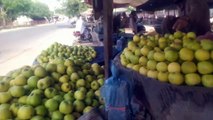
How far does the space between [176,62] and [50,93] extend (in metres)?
1.22

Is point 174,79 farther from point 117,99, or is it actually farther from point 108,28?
point 108,28

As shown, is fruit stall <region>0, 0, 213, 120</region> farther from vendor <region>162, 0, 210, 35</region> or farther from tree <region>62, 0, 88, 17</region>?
tree <region>62, 0, 88, 17</region>

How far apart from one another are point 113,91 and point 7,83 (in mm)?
1380

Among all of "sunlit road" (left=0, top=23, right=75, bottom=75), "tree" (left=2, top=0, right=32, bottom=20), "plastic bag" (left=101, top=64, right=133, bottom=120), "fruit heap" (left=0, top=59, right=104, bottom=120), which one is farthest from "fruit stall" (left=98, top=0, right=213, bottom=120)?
"tree" (left=2, top=0, right=32, bottom=20)

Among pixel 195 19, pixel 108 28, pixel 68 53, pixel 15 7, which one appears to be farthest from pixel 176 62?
pixel 15 7

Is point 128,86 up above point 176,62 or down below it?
below

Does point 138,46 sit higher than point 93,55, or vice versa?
point 138,46

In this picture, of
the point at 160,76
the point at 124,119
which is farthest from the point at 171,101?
the point at 124,119

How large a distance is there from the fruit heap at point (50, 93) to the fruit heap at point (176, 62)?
0.53 m

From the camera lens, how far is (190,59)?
227 centimetres

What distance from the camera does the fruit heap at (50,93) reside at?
2648mm

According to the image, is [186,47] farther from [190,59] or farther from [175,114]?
[175,114]

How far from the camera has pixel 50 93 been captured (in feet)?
9.23

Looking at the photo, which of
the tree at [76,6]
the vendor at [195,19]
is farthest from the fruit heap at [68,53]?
the tree at [76,6]
